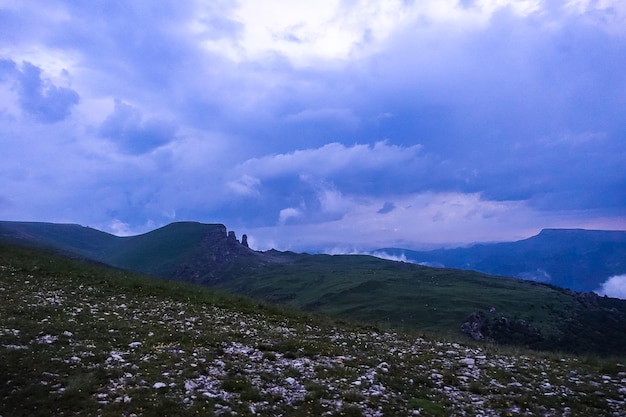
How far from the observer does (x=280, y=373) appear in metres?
19.8

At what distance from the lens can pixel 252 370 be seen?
20.0 metres

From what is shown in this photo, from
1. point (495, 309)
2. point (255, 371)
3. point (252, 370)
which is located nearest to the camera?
point (255, 371)

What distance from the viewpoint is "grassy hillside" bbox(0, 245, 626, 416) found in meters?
16.1

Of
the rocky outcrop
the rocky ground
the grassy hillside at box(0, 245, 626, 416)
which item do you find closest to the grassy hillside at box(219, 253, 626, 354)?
the rocky outcrop

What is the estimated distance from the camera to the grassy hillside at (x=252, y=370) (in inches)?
635

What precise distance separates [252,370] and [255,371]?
0.19 metres

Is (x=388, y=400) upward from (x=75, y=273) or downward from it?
downward

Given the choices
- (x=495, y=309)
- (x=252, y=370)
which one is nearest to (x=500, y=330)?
(x=495, y=309)

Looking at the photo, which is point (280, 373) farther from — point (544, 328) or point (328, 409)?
point (544, 328)

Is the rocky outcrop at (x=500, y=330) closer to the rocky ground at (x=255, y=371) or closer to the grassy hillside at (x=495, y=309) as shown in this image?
the grassy hillside at (x=495, y=309)

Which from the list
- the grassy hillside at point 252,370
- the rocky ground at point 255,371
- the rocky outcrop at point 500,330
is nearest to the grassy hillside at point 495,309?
the rocky outcrop at point 500,330

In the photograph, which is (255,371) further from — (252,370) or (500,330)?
(500,330)

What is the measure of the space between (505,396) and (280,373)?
28.7ft

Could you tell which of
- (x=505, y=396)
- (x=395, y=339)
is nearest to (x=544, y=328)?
(x=395, y=339)
